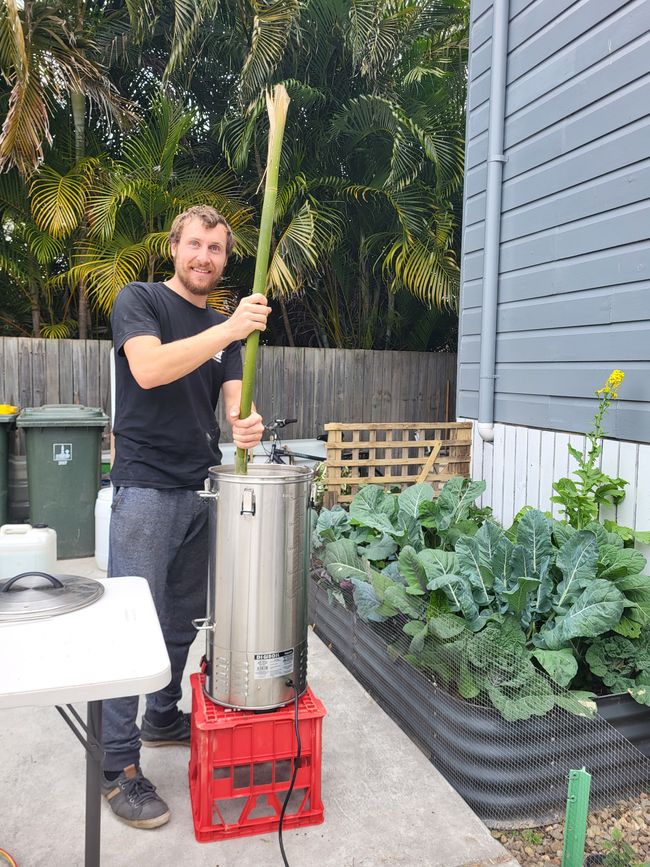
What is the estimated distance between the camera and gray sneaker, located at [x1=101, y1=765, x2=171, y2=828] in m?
1.81

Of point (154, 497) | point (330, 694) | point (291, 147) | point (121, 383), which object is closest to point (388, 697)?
point (330, 694)

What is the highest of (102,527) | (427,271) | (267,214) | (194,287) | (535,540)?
(427,271)

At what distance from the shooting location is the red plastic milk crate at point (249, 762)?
1762 millimetres

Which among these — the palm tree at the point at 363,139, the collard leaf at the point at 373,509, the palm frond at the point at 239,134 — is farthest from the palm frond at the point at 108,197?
the collard leaf at the point at 373,509

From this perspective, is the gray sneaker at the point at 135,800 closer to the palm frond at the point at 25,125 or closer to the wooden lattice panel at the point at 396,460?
the wooden lattice panel at the point at 396,460

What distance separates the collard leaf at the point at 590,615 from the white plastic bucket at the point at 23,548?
175 centimetres

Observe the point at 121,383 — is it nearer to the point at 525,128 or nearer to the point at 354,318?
the point at 525,128

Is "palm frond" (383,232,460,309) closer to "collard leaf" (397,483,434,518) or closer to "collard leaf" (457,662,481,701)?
"collard leaf" (397,483,434,518)

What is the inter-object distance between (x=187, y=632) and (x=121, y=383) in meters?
0.86

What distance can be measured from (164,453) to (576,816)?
1.46 metres

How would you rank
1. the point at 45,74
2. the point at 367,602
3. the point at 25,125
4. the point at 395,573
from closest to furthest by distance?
the point at 367,602 → the point at 395,573 → the point at 25,125 → the point at 45,74

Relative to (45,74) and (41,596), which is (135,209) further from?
(41,596)

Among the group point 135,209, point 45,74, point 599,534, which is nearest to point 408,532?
point 599,534

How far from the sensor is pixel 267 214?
5.82 feet
